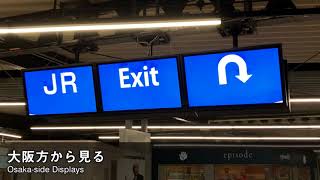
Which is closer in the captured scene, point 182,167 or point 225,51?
point 225,51

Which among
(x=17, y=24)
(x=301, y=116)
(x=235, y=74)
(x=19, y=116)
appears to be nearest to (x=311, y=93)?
(x=301, y=116)

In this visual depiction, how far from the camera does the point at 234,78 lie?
3848 mm

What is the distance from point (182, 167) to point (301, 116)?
14.3 ft

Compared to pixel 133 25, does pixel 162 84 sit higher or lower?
lower


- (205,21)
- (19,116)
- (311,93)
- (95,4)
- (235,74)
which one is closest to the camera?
(205,21)

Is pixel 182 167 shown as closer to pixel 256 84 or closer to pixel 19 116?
pixel 256 84

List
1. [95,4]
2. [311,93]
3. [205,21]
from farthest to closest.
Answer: [311,93] < [95,4] < [205,21]

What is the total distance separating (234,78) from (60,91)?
5.64 feet

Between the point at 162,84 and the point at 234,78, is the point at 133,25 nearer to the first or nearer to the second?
the point at 162,84

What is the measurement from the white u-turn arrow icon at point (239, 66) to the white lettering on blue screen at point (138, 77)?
58cm

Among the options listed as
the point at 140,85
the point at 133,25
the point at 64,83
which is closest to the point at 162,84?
the point at 140,85

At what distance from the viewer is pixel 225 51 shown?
151 inches

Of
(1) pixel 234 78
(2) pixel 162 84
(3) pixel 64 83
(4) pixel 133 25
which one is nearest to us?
(4) pixel 133 25

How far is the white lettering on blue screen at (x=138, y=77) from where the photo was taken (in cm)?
409
